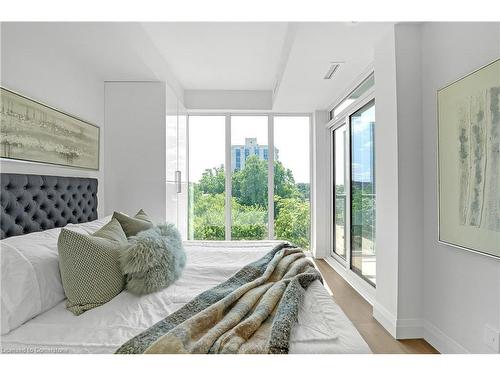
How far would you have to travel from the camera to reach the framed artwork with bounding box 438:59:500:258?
5.40 feet

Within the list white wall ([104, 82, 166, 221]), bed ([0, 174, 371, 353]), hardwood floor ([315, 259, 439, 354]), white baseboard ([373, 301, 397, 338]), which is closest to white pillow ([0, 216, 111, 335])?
bed ([0, 174, 371, 353])

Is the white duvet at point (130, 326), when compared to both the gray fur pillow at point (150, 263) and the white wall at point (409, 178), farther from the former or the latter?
the white wall at point (409, 178)

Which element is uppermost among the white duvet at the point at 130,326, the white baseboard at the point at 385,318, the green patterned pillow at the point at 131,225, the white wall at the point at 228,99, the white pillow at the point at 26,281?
the white wall at the point at 228,99

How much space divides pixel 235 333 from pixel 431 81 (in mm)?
2213

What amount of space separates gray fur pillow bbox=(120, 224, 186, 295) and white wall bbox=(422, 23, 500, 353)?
1800 millimetres

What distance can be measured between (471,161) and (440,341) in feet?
4.15

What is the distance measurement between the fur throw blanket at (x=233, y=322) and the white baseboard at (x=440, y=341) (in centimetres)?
108

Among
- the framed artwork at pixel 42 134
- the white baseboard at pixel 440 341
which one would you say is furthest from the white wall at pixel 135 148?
the white baseboard at pixel 440 341

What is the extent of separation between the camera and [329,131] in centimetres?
492

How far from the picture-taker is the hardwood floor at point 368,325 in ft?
7.00

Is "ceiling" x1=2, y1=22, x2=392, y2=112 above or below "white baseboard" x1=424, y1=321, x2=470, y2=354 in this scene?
above

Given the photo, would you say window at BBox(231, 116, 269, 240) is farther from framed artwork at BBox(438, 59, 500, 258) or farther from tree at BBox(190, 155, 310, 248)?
framed artwork at BBox(438, 59, 500, 258)

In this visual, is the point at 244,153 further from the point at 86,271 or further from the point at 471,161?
the point at 86,271
